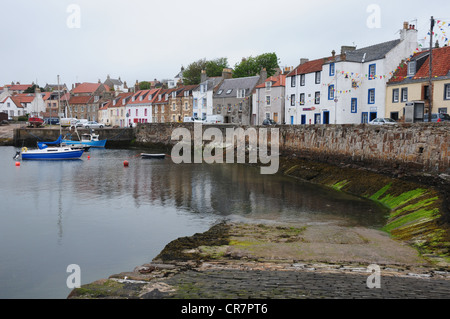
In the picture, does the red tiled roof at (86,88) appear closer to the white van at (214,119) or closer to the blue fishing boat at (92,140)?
the blue fishing boat at (92,140)

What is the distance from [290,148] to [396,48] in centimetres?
1476

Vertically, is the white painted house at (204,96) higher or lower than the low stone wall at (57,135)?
higher

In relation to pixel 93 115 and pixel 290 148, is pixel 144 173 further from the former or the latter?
pixel 93 115

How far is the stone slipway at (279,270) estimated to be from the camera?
9.10 metres

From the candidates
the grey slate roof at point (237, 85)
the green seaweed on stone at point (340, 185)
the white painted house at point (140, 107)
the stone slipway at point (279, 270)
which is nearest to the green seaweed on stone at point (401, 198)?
the green seaweed on stone at point (340, 185)

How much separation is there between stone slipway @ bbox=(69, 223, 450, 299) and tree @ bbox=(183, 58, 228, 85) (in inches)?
3138

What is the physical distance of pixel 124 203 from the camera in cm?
2475

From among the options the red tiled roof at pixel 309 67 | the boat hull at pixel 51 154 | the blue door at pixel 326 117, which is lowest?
the boat hull at pixel 51 154

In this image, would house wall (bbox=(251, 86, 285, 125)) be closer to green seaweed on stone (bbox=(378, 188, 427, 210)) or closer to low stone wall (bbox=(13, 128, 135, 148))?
low stone wall (bbox=(13, 128, 135, 148))

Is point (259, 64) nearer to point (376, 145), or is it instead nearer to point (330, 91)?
point (330, 91)

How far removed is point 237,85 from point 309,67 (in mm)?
18819

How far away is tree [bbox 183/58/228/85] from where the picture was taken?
305 feet

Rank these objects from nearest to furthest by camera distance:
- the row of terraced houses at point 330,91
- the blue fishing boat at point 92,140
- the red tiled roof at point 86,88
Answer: the row of terraced houses at point 330,91 → the blue fishing boat at point 92,140 → the red tiled roof at point 86,88
